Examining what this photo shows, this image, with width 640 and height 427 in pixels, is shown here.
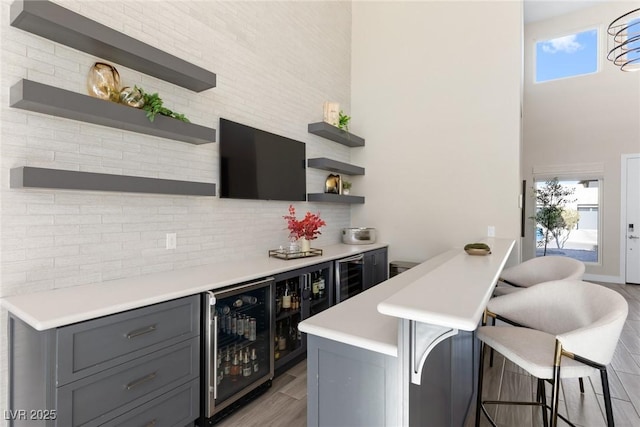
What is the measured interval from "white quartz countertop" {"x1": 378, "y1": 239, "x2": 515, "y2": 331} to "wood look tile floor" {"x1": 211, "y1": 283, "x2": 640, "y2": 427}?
46.8 inches

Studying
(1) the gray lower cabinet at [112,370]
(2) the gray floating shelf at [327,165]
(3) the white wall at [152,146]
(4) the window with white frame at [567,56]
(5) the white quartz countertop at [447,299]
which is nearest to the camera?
(5) the white quartz countertop at [447,299]

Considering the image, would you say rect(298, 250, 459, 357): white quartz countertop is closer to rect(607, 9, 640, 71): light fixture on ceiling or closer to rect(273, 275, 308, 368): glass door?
rect(273, 275, 308, 368): glass door

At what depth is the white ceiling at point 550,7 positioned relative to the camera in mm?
6016

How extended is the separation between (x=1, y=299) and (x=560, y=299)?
2.86m

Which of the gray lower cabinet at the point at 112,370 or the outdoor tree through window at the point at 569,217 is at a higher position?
Result: the outdoor tree through window at the point at 569,217

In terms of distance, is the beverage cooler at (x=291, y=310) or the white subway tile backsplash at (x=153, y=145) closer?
the white subway tile backsplash at (x=153, y=145)

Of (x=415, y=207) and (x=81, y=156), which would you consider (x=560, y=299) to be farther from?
(x=81, y=156)

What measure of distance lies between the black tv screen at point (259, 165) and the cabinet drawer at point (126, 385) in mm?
1326

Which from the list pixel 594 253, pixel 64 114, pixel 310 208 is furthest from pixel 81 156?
pixel 594 253

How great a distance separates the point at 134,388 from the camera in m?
1.61

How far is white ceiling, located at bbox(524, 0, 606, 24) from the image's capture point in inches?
237

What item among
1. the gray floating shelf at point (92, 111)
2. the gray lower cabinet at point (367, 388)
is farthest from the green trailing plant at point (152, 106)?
the gray lower cabinet at point (367, 388)

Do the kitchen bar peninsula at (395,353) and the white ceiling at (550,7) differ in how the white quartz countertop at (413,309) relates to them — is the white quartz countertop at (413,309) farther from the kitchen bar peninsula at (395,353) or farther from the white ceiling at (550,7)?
the white ceiling at (550,7)

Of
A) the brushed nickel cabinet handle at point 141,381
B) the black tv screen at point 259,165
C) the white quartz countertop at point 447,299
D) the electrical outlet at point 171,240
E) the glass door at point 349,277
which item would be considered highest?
the black tv screen at point 259,165
